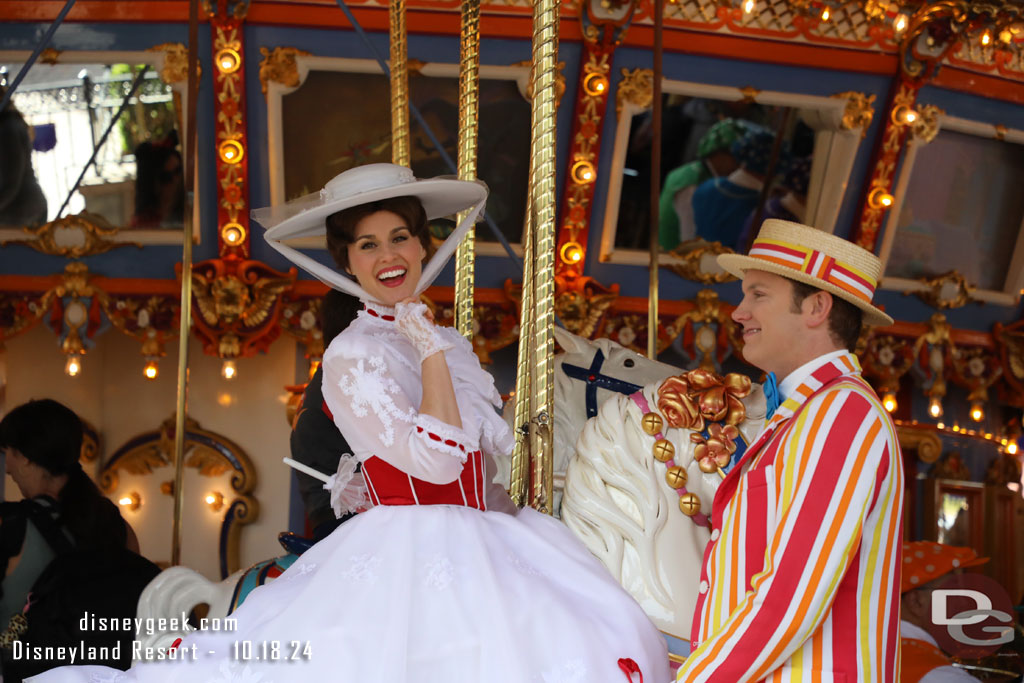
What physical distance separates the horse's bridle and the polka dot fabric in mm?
1642

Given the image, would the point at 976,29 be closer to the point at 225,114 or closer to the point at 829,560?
the point at 225,114

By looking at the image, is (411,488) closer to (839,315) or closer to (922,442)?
(839,315)

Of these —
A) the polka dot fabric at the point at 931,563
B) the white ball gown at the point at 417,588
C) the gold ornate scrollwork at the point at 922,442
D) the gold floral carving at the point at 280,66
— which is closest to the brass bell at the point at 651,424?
the white ball gown at the point at 417,588

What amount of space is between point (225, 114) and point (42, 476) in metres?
2.77

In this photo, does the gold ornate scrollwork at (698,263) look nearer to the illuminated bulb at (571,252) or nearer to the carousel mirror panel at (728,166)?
the carousel mirror panel at (728,166)

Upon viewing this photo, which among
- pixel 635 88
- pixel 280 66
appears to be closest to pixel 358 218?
pixel 280 66

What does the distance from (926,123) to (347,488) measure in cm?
518

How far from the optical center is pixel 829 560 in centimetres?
165

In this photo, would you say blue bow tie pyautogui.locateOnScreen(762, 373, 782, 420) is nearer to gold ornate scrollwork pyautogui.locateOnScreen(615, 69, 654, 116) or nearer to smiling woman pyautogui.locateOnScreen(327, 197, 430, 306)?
smiling woman pyautogui.locateOnScreen(327, 197, 430, 306)

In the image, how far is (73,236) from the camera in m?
6.12

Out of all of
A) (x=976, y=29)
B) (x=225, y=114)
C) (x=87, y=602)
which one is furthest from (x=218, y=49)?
(x=976, y=29)

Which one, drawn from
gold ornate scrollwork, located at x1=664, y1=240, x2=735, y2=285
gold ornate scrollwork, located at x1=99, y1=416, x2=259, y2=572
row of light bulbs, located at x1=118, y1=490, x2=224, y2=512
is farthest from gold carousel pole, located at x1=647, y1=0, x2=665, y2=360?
row of light bulbs, located at x1=118, y1=490, x2=224, y2=512

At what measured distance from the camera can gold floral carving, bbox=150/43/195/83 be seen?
19.2 feet

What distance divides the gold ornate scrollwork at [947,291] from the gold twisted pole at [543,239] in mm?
5029
